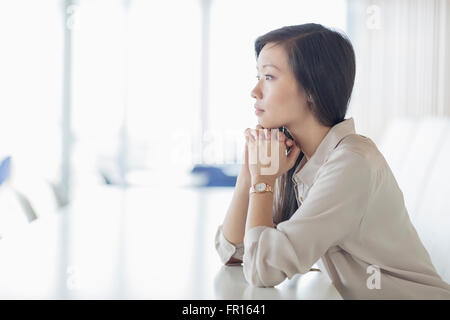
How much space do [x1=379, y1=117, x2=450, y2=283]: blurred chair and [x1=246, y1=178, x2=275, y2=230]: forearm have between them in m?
0.69

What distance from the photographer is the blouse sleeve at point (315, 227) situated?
848 mm

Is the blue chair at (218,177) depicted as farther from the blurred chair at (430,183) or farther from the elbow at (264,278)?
the elbow at (264,278)

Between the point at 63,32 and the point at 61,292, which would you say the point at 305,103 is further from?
the point at 63,32

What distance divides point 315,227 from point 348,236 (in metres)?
0.10

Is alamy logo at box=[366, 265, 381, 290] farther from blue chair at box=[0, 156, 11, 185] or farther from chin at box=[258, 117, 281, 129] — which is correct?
blue chair at box=[0, 156, 11, 185]

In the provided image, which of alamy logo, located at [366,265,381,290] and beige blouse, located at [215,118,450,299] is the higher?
beige blouse, located at [215,118,450,299]

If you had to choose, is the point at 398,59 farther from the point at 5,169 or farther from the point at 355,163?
the point at 355,163

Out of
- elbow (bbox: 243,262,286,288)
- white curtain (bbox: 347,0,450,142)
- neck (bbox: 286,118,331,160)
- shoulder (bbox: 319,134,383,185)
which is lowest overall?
elbow (bbox: 243,262,286,288)

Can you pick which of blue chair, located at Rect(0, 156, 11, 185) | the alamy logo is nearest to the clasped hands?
the alamy logo

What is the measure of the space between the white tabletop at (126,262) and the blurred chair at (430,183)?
64 cm

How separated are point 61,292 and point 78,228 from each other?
0.65m

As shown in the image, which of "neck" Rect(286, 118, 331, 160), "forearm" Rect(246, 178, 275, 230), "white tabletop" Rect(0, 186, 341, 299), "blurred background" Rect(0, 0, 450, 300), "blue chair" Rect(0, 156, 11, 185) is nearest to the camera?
"white tabletop" Rect(0, 186, 341, 299)

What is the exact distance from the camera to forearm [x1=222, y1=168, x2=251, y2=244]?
3.48ft
